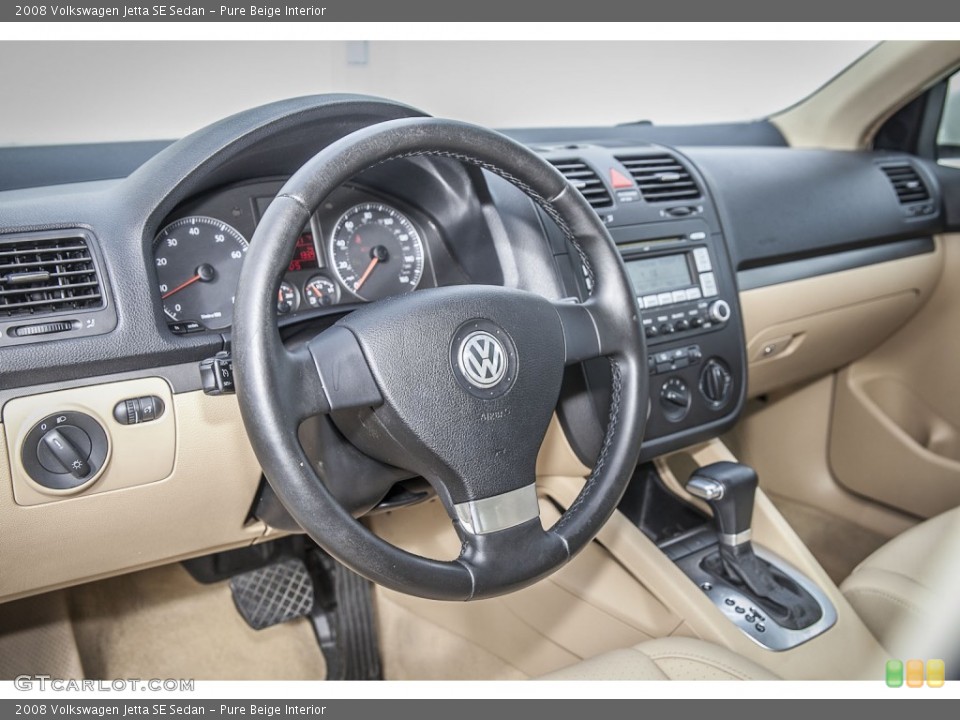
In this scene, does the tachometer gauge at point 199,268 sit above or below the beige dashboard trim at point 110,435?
above

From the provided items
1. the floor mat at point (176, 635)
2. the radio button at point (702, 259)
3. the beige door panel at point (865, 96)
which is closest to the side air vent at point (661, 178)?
the radio button at point (702, 259)

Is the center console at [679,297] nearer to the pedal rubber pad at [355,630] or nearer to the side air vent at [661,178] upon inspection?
the side air vent at [661,178]

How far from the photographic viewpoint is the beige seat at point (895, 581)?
146 cm

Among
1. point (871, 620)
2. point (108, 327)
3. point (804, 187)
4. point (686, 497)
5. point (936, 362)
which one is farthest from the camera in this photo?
point (936, 362)

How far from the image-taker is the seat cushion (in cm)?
124

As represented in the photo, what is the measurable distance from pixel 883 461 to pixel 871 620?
0.77 metres

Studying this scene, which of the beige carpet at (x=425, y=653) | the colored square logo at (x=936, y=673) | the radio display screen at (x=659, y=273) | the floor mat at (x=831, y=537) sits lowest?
the beige carpet at (x=425, y=653)

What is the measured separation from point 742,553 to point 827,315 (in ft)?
2.17

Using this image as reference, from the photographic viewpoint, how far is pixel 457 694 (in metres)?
0.98

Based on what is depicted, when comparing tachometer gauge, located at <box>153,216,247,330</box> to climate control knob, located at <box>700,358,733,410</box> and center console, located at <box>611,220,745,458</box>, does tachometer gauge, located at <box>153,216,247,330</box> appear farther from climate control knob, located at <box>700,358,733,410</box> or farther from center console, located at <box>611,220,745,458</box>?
climate control knob, located at <box>700,358,733,410</box>

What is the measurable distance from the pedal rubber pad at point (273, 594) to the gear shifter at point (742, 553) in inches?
32.5

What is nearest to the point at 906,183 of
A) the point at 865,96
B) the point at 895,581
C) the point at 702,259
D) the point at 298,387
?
the point at 865,96
